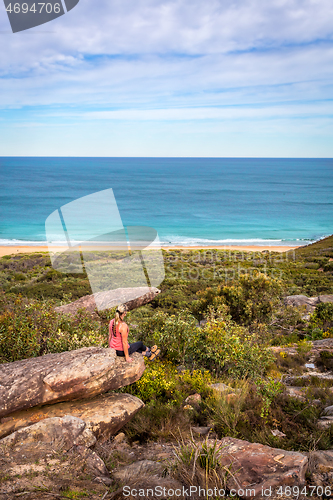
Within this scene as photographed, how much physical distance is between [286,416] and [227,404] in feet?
3.34

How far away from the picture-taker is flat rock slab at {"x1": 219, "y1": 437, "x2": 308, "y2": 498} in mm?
3575

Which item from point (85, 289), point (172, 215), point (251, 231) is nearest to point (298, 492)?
point (85, 289)

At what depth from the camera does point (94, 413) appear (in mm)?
5102

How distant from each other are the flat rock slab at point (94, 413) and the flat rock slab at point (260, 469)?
1.74 metres

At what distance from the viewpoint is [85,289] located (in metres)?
20.9

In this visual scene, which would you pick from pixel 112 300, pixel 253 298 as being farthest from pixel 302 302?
pixel 112 300

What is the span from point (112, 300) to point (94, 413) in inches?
206

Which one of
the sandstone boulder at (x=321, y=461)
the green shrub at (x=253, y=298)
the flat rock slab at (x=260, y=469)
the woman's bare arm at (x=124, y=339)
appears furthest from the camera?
the green shrub at (x=253, y=298)

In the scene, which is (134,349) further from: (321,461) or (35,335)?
(321,461)

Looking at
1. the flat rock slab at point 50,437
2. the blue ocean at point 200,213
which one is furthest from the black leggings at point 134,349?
the blue ocean at point 200,213

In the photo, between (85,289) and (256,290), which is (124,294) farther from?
(85,289)

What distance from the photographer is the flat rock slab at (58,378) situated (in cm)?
465

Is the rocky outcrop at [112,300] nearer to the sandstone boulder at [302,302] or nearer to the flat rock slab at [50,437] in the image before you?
the flat rock slab at [50,437]

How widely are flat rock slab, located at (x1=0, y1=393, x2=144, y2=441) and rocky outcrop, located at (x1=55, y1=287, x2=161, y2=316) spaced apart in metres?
4.49
